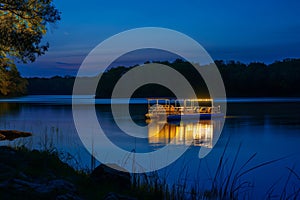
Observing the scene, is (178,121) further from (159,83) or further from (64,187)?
(159,83)

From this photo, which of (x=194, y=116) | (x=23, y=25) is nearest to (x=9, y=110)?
(x=194, y=116)

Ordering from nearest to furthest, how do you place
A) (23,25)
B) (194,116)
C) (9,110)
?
(23,25) < (194,116) < (9,110)

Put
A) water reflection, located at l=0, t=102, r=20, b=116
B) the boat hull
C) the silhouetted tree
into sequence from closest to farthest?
the silhouetted tree < the boat hull < water reflection, located at l=0, t=102, r=20, b=116

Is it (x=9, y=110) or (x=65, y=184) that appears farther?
(x=9, y=110)

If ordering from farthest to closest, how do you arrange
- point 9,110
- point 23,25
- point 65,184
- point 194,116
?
point 9,110 < point 194,116 < point 23,25 < point 65,184

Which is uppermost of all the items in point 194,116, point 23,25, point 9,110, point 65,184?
point 23,25

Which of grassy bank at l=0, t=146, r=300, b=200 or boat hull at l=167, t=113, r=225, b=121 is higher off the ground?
grassy bank at l=0, t=146, r=300, b=200

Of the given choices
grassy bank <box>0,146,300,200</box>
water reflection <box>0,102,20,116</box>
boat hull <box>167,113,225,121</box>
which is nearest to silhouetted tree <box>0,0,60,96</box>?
grassy bank <box>0,146,300,200</box>

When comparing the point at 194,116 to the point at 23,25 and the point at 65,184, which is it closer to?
the point at 23,25

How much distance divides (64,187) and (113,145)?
46.7 ft

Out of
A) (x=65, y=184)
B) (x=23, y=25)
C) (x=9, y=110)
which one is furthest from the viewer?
(x=9, y=110)

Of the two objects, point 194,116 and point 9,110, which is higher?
point 9,110

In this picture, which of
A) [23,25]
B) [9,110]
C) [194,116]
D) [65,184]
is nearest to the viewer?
[65,184]

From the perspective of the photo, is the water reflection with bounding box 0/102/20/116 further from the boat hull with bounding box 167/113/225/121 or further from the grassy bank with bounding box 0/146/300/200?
the grassy bank with bounding box 0/146/300/200
